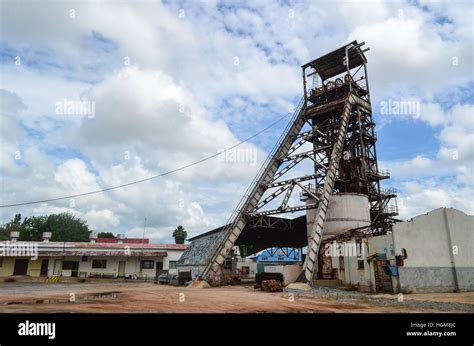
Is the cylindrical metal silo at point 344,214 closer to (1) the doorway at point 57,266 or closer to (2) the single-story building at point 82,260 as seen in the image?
(2) the single-story building at point 82,260

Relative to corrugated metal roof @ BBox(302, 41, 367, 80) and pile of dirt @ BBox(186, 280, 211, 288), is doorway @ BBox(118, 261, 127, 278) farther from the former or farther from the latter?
corrugated metal roof @ BBox(302, 41, 367, 80)

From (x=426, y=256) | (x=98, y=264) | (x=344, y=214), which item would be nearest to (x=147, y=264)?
(x=98, y=264)

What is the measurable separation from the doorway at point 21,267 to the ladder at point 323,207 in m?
36.7

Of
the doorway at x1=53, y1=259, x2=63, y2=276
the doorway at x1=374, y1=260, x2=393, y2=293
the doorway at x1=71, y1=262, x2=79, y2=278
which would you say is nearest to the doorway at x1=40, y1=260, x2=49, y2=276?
the doorway at x1=53, y1=259, x2=63, y2=276

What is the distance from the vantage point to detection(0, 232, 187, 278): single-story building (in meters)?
41.2

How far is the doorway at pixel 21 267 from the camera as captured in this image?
135 ft

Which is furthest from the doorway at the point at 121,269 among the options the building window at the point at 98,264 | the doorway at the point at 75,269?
the doorway at the point at 75,269

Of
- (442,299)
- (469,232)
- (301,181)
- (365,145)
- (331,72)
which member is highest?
(331,72)
